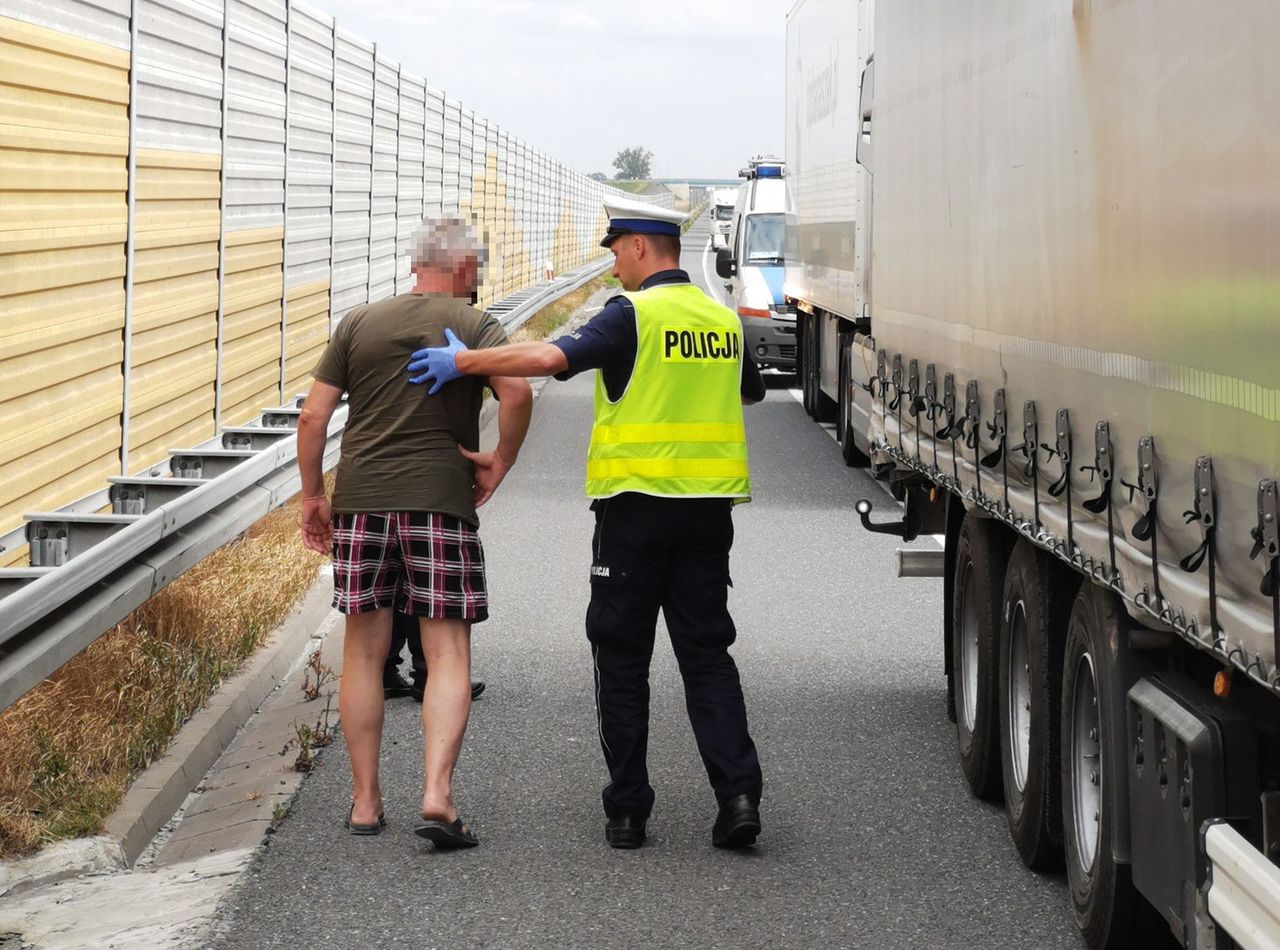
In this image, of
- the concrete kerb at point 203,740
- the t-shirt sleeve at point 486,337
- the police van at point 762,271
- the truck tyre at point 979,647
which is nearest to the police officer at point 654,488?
the t-shirt sleeve at point 486,337

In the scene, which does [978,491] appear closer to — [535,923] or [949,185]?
[949,185]

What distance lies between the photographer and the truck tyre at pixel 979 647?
6848mm

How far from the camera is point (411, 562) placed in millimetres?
6395

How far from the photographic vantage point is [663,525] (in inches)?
249

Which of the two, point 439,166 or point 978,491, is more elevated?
point 439,166

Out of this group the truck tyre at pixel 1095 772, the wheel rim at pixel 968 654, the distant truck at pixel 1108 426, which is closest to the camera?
the distant truck at pixel 1108 426

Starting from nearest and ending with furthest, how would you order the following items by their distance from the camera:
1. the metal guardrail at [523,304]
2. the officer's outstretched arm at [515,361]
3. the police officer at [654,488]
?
the officer's outstretched arm at [515,361] → the police officer at [654,488] → the metal guardrail at [523,304]

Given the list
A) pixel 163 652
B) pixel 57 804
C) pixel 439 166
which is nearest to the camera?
pixel 57 804

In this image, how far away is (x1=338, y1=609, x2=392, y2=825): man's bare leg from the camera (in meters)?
6.45

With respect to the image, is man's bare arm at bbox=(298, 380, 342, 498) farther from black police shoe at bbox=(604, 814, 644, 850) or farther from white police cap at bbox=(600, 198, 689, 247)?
black police shoe at bbox=(604, 814, 644, 850)

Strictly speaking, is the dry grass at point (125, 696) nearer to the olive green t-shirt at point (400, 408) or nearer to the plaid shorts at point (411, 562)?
the plaid shorts at point (411, 562)

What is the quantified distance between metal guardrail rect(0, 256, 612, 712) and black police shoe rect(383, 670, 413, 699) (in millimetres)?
906

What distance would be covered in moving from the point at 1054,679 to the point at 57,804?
3.01m

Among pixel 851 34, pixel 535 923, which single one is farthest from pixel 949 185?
pixel 851 34
